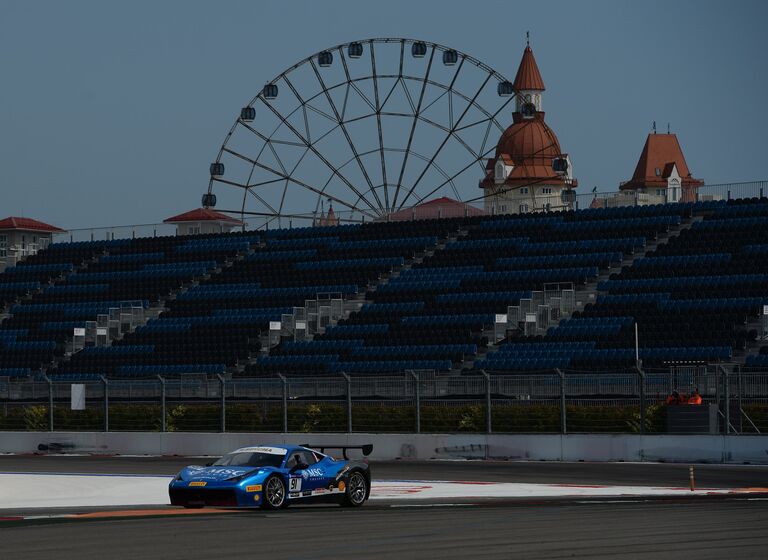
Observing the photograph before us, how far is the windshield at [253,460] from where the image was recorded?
24.2 m

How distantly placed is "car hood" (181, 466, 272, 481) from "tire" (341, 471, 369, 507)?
1581mm

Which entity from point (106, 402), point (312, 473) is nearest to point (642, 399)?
point (312, 473)

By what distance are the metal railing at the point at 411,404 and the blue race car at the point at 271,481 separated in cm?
1598

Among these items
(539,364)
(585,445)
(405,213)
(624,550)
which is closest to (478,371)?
(539,364)

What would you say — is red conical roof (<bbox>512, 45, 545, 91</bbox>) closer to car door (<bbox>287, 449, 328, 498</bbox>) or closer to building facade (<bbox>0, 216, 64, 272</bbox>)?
building facade (<bbox>0, 216, 64, 272</bbox>)

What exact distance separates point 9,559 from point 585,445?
25.7m

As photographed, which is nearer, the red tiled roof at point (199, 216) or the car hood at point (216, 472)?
the car hood at point (216, 472)

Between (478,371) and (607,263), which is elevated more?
(607,263)

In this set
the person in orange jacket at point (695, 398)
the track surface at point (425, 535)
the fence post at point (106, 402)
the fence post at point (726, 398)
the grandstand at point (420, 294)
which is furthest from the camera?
the grandstand at point (420, 294)

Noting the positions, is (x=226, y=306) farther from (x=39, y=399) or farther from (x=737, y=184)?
(x=737, y=184)

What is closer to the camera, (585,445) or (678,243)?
(585,445)

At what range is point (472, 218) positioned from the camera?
68.2 m

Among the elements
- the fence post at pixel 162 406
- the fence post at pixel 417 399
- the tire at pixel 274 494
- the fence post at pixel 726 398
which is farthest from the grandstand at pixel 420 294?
the tire at pixel 274 494

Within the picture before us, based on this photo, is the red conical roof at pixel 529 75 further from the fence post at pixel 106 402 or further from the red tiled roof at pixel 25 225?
the fence post at pixel 106 402
